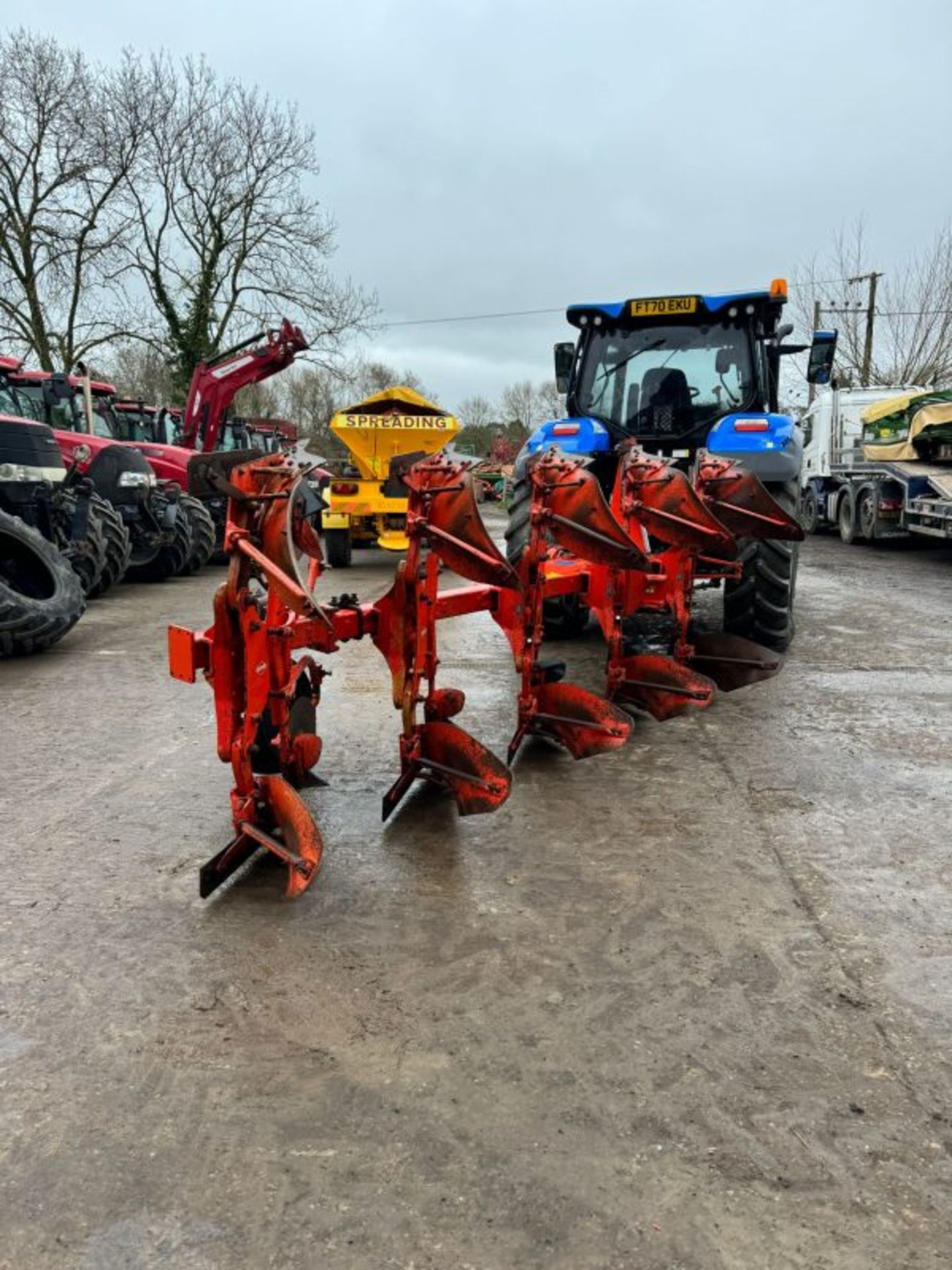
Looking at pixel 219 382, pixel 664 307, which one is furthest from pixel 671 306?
pixel 219 382

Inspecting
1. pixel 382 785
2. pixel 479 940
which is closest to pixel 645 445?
pixel 382 785

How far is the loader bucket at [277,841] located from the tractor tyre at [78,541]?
5.42 meters

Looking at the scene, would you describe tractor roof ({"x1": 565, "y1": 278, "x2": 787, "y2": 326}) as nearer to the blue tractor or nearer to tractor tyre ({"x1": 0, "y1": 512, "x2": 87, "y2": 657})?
the blue tractor

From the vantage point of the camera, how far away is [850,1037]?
2090 mm

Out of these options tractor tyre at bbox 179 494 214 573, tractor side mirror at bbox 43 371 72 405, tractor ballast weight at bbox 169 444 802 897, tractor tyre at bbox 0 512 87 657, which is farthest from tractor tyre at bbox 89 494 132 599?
tractor ballast weight at bbox 169 444 802 897

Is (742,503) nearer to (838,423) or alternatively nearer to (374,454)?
(374,454)

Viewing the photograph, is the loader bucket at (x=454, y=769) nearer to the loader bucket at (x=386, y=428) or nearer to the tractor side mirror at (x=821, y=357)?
the tractor side mirror at (x=821, y=357)

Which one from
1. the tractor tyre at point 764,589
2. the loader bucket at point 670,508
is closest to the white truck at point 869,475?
the tractor tyre at point 764,589

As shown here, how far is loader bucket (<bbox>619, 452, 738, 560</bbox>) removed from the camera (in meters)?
4.32

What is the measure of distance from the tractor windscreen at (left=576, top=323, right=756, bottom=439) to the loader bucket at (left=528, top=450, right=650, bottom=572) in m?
2.75

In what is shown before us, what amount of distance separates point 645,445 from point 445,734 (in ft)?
12.3

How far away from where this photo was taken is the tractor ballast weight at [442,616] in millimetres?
2711

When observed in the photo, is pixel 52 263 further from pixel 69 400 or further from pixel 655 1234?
pixel 655 1234

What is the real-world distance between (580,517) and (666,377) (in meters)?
3.10
